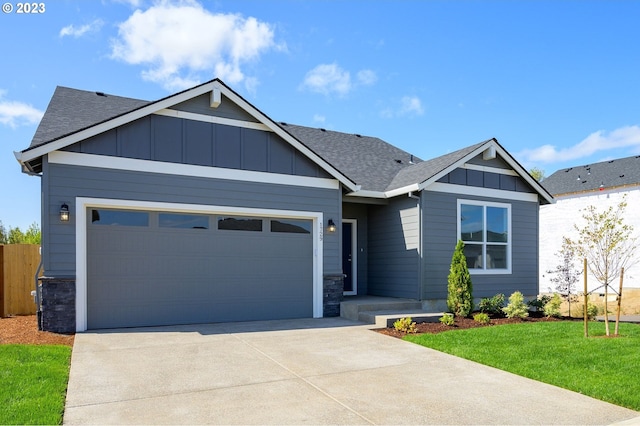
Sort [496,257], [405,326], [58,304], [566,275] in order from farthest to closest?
1. [566,275]
2. [496,257]
3. [405,326]
4. [58,304]

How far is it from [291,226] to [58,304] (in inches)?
190

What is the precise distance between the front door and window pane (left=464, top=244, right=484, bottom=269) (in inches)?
120

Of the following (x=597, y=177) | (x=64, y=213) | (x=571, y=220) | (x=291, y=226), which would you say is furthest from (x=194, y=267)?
(x=597, y=177)

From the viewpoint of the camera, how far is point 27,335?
729 cm

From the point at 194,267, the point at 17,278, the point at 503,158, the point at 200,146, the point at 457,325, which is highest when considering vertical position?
the point at 503,158

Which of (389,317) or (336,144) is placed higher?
(336,144)

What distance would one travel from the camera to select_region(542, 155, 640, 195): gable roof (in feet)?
66.3

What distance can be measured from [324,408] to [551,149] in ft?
322

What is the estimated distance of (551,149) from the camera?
88938 mm

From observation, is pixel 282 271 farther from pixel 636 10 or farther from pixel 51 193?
pixel 636 10

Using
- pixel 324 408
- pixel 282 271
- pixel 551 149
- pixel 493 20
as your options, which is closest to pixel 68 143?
pixel 282 271

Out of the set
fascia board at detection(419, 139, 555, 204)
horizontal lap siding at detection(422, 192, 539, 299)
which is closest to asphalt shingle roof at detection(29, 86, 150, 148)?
fascia board at detection(419, 139, 555, 204)

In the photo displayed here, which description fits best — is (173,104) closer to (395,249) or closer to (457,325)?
(395,249)

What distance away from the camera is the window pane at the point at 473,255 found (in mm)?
11539
